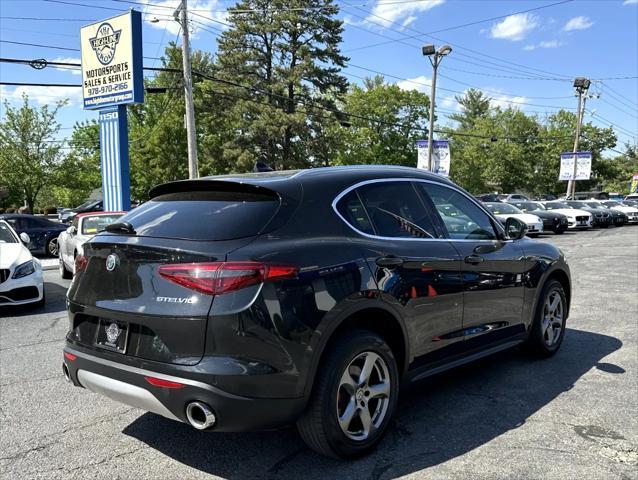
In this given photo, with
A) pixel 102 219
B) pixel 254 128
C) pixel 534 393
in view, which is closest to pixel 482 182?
pixel 254 128

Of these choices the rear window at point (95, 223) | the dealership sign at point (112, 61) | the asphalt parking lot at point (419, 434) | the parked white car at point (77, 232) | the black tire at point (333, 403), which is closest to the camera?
the black tire at point (333, 403)

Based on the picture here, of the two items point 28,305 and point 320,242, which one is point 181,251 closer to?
point 320,242

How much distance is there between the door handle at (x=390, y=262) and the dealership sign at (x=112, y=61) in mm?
14182

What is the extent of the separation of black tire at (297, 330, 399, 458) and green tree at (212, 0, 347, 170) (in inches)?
1541

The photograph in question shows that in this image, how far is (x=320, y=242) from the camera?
10.2 ft

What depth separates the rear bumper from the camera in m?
2.72

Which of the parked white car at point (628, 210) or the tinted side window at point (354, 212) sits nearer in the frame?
the tinted side window at point (354, 212)

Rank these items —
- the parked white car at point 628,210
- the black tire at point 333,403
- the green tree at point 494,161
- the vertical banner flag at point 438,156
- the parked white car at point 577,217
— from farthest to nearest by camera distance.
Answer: the green tree at point 494,161
the parked white car at point 628,210
the vertical banner flag at point 438,156
the parked white car at point 577,217
the black tire at point 333,403

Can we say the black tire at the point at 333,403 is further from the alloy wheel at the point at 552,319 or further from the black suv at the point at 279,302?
the alloy wheel at the point at 552,319

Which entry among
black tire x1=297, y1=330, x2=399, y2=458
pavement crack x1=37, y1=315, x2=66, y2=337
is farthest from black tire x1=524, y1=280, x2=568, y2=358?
pavement crack x1=37, y1=315, x2=66, y2=337

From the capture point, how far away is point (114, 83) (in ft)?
53.7

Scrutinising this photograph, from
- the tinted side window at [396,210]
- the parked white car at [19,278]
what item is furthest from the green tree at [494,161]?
the tinted side window at [396,210]

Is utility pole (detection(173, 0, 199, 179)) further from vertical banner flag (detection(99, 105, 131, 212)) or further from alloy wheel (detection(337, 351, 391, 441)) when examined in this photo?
alloy wheel (detection(337, 351, 391, 441))

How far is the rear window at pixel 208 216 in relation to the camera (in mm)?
3006
